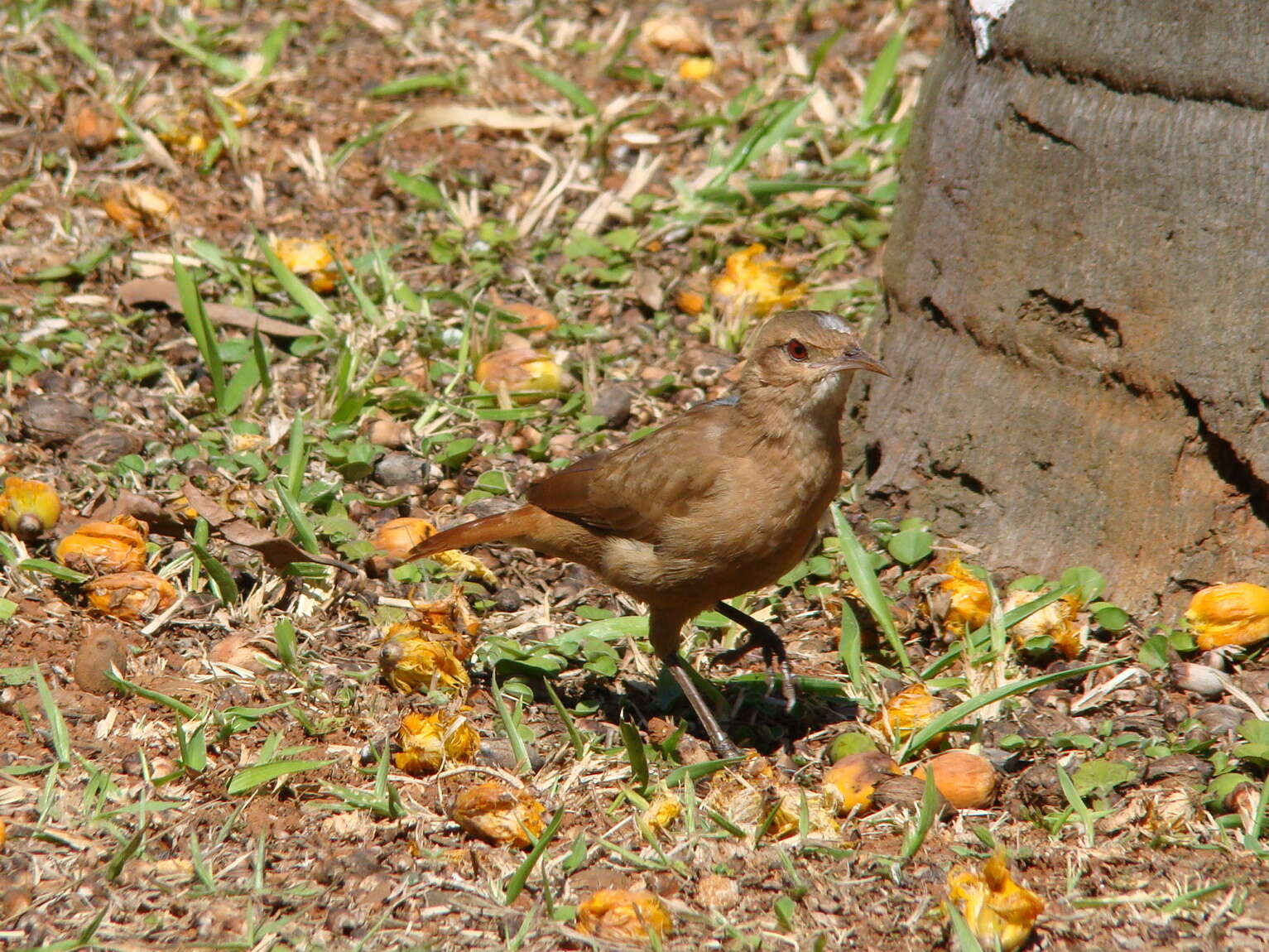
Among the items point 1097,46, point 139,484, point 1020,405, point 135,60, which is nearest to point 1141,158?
point 1097,46

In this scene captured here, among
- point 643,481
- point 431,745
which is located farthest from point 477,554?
point 431,745

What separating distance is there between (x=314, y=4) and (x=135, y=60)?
1.22 meters

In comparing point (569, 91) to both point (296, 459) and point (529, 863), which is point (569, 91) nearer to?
point (296, 459)

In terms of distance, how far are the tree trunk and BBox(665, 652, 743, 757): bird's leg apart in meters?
1.12

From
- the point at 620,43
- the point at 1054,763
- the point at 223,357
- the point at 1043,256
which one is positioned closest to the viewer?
the point at 1054,763

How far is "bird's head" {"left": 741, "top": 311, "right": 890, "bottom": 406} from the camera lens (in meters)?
4.41

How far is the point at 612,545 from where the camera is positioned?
4.66 m

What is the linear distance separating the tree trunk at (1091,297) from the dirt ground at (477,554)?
11.2 inches

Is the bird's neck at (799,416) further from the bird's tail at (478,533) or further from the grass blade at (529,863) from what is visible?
the grass blade at (529,863)

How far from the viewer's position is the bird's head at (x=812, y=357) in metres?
4.41

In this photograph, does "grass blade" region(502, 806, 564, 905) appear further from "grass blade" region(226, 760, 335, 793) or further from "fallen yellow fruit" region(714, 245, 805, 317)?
"fallen yellow fruit" region(714, 245, 805, 317)

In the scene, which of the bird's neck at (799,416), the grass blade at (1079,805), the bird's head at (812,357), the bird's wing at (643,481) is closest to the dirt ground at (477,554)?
the grass blade at (1079,805)

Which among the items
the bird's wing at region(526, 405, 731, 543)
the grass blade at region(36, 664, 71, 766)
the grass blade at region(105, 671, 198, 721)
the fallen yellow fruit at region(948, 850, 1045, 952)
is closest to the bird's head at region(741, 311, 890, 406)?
the bird's wing at region(526, 405, 731, 543)

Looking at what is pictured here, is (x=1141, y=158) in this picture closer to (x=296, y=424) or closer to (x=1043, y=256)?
(x=1043, y=256)
